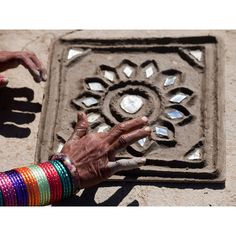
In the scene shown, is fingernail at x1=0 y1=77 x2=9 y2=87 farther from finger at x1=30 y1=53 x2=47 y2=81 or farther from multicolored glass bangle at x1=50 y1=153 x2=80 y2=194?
multicolored glass bangle at x1=50 y1=153 x2=80 y2=194

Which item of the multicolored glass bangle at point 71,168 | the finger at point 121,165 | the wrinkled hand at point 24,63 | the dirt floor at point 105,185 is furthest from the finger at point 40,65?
the finger at point 121,165

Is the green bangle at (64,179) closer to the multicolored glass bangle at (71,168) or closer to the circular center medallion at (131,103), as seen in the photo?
the multicolored glass bangle at (71,168)

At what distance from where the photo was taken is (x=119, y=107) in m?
3.10

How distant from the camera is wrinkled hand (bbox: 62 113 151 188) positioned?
2.71 metres

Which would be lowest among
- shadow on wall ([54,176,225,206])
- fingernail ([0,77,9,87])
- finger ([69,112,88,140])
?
shadow on wall ([54,176,225,206])

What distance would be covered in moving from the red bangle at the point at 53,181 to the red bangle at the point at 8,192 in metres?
0.14

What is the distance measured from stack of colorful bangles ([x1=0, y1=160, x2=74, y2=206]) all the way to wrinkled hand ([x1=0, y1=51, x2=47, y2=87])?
550mm

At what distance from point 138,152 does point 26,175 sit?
0.51 m

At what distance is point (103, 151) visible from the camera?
9.00ft

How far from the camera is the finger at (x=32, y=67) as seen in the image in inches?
122

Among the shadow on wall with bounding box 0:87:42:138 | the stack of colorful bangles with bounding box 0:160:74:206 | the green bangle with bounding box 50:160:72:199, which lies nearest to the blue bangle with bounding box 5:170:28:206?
the stack of colorful bangles with bounding box 0:160:74:206

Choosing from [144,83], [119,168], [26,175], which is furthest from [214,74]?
[26,175]

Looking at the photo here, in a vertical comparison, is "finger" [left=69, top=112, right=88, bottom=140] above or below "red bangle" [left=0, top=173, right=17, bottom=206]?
above

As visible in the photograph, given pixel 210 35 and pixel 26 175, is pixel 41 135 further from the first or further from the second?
pixel 210 35
